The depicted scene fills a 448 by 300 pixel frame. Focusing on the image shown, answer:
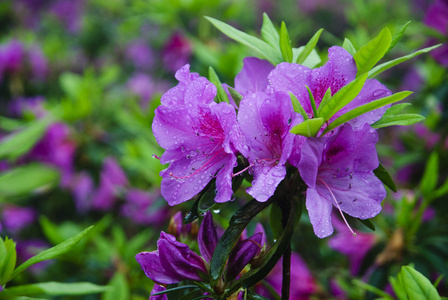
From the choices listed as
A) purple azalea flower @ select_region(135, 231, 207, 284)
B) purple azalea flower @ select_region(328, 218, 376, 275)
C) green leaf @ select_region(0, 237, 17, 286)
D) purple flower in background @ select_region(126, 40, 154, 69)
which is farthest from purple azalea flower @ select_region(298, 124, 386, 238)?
purple flower in background @ select_region(126, 40, 154, 69)

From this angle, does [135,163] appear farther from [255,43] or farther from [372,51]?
[372,51]

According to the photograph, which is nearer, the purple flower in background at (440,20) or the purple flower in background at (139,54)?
the purple flower in background at (440,20)

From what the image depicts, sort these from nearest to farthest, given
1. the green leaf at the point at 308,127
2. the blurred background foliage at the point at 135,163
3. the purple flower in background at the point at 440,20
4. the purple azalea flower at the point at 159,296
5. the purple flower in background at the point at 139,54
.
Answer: the green leaf at the point at 308,127 < the purple azalea flower at the point at 159,296 < the blurred background foliage at the point at 135,163 < the purple flower in background at the point at 440,20 < the purple flower in background at the point at 139,54

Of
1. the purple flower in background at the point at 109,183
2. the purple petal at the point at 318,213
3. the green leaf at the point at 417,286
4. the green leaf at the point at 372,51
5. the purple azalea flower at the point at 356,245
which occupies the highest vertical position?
the green leaf at the point at 372,51

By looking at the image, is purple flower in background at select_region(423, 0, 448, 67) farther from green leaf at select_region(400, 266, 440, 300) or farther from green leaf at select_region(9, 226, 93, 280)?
green leaf at select_region(9, 226, 93, 280)

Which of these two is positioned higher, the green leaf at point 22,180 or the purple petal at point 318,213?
the purple petal at point 318,213

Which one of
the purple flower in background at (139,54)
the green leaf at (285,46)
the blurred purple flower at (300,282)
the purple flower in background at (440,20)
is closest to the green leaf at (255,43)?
the green leaf at (285,46)

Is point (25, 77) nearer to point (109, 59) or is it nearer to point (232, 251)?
point (109, 59)

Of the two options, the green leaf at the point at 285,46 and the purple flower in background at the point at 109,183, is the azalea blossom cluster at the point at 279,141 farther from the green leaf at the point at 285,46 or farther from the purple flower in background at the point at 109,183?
the purple flower in background at the point at 109,183
